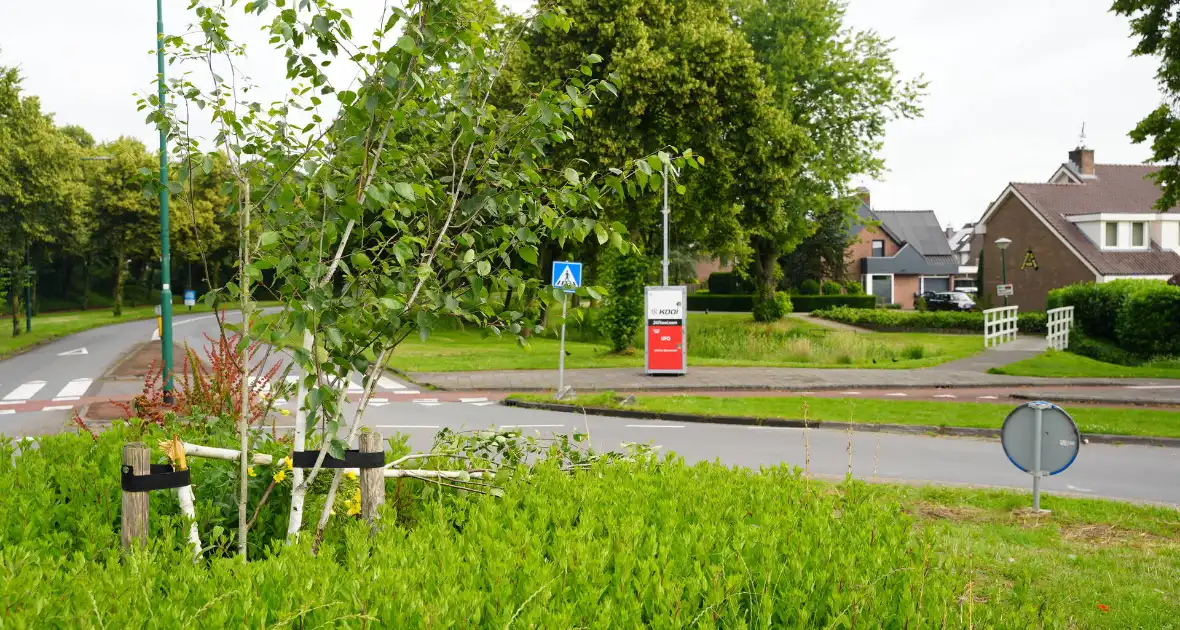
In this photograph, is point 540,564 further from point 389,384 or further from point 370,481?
point 389,384

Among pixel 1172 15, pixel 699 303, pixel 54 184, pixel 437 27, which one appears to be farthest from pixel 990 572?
pixel 699 303

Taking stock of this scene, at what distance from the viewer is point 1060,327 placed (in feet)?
117

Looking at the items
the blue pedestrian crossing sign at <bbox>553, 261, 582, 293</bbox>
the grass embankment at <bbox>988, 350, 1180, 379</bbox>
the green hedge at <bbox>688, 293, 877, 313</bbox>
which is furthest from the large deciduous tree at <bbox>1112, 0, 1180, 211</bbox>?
the green hedge at <bbox>688, 293, 877, 313</bbox>

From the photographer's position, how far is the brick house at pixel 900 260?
78.6 m

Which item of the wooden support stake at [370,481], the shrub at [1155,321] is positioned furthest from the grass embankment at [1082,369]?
the wooden support stake at [370,481]

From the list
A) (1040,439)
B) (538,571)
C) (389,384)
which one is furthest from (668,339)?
(538,571)

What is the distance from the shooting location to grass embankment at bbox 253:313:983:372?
1049 inches

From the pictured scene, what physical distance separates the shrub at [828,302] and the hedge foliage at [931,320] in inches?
383

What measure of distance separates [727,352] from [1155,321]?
13.3 m

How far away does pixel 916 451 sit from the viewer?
12930 mm

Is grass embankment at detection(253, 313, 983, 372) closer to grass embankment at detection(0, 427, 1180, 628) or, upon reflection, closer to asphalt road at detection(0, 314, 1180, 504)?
asphalt road at detection(0, 314, 1180, 504)

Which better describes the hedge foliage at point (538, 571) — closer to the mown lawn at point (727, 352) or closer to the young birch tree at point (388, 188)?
the young birch tree at point (388, 188)

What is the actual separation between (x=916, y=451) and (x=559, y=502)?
9.74 m

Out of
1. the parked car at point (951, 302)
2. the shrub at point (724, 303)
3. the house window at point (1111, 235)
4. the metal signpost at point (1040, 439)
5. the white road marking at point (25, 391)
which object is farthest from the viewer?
the shrub at point (724, 303)
